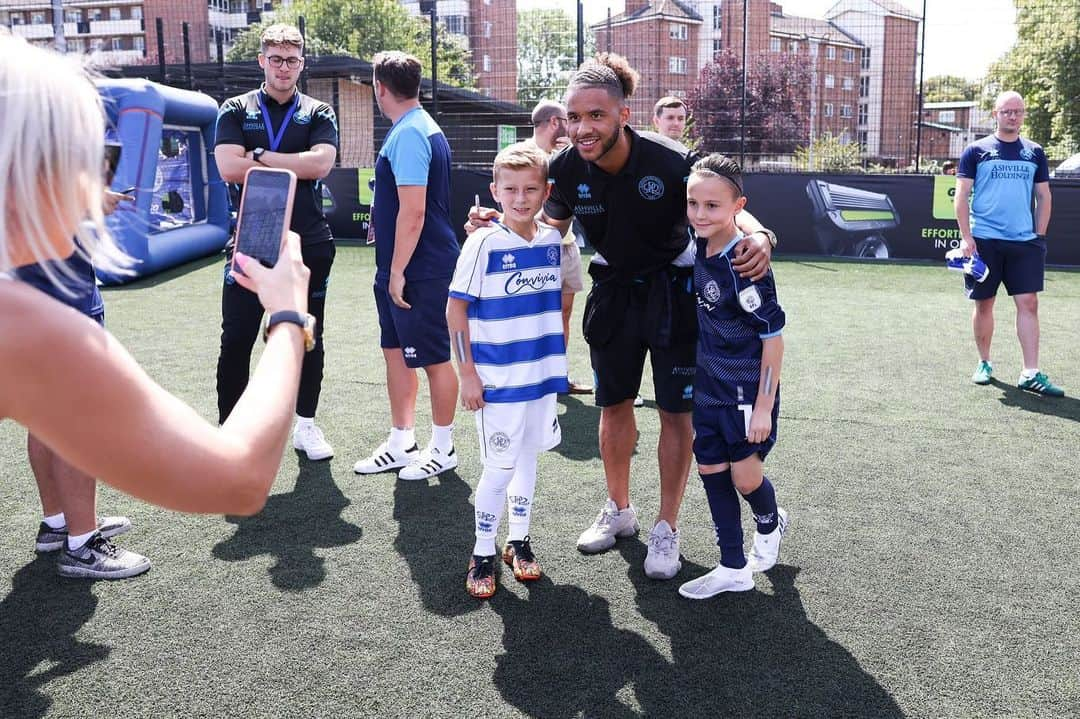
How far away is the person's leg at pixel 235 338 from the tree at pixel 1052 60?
A: 40.5 feet

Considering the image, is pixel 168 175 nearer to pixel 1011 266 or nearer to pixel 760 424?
pixel 1011 266

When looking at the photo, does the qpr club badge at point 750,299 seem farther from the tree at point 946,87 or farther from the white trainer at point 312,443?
the tree at point 946,87

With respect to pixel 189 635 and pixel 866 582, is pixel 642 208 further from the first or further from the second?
pixel 189 635

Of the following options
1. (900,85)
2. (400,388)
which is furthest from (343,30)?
(400,388)

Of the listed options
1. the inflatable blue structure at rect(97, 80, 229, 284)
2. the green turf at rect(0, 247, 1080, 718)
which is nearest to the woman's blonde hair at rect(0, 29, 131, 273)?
the green turf at rect(0, 247, 1080, 718)

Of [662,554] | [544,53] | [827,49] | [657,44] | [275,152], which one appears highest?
[657,44]

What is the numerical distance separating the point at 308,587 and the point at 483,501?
707mm

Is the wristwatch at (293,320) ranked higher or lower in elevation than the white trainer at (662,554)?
higher

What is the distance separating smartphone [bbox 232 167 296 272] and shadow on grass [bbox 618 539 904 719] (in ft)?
5.83

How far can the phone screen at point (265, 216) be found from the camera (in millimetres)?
1517

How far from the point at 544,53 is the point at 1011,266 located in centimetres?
1483

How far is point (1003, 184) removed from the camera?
6.45m

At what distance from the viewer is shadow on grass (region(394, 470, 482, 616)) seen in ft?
10.9

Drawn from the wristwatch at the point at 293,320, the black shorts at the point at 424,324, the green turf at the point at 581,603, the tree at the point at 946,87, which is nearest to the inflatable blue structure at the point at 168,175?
the black shorts at the point at 424,324
